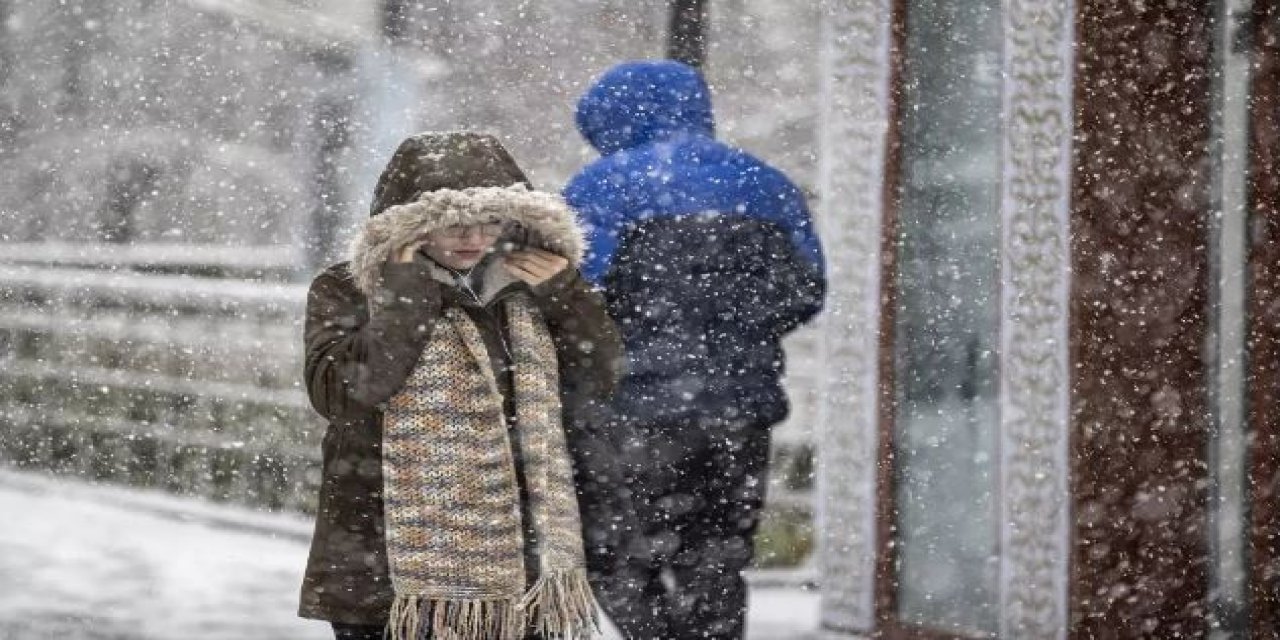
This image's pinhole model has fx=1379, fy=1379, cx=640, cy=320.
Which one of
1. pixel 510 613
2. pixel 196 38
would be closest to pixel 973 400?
pixel 510 613

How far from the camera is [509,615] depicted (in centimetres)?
223

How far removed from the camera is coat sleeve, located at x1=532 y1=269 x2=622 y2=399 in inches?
89.6

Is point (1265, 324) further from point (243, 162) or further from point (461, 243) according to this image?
point (243, 162)

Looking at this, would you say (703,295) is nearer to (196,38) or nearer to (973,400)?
(973,400)

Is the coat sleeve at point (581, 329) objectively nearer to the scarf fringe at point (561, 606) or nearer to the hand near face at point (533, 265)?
the hand near face at point (533, 265)

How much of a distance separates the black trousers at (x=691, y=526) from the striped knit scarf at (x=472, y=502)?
56cm

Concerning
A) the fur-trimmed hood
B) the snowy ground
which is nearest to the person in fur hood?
the fur-trimmed hood

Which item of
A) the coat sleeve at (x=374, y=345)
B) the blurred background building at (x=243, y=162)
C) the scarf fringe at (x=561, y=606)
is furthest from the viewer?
the blurred background building at (x=243, y=162)

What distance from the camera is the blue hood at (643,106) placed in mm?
2768

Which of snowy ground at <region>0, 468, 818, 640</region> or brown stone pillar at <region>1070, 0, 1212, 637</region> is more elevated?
brown stone pillar at <region>1070, 0, 1212, 637</region>

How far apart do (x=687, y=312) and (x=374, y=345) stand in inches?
32.8

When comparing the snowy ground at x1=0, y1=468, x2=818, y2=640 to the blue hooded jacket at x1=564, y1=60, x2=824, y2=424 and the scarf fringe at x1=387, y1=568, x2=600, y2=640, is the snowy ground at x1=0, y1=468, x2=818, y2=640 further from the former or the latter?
the scarf fringe at x1=387, y1=568, x2=600, y2=640

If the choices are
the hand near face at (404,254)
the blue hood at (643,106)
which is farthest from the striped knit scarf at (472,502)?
the blue hood at (643,106)

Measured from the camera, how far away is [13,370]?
7.10 metres
